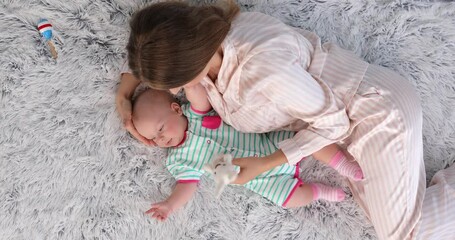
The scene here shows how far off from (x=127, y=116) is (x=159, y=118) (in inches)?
3.9

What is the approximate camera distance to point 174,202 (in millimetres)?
1347

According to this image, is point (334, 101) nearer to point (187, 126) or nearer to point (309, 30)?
point (309, 30)

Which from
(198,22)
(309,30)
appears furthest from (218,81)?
(309,30)

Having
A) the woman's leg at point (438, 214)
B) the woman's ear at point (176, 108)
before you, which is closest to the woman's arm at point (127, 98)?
the woman's ear at point (176, 108)

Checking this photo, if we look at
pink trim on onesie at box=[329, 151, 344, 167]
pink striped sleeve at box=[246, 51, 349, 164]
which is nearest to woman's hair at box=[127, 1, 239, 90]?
pink striped sleeve at box=[246, 51, 349, 164]

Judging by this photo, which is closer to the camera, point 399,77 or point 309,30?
point 399,77

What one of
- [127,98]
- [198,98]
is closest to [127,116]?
[127,98]

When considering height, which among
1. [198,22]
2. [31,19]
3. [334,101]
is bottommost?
[31,19]

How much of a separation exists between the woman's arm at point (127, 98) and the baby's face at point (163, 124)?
3cm

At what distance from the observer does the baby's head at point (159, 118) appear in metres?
1.28

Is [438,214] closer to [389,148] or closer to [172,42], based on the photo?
[389,148]

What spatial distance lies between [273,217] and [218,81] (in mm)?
494

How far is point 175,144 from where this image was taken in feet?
4.43

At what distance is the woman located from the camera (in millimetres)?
970
